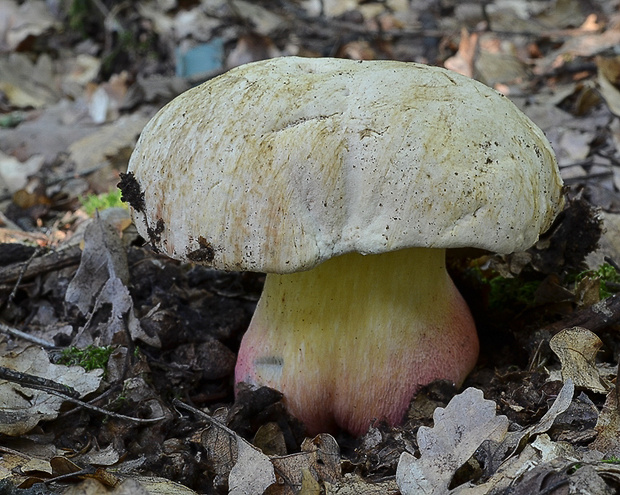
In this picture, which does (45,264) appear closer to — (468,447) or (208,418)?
(208,418)

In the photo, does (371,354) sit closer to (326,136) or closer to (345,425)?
(345,425)

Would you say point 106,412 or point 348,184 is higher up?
point 348,184

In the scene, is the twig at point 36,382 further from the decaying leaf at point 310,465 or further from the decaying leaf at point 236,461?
the decaying leaf at point 310,465

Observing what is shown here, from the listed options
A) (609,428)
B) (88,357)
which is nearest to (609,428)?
(609,428)

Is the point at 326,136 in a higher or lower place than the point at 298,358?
higher

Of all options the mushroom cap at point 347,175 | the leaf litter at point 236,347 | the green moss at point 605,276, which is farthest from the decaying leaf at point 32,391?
the green moss at point 605,276

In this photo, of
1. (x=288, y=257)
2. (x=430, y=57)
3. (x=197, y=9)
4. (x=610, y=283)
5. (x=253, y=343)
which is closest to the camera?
(x=288, y=257)

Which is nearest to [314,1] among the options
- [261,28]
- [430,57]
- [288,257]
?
[261,28]
